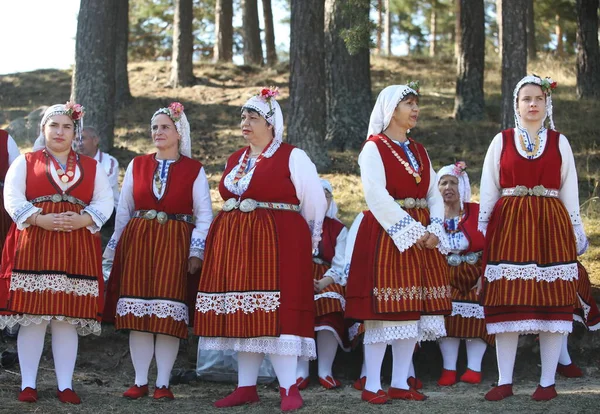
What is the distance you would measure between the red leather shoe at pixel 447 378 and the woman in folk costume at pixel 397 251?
0.85m

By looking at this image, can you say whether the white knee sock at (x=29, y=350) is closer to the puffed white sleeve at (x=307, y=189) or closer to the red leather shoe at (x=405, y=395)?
the puffed white sleeve at (x=307, y=189)

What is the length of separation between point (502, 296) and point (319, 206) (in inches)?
48.6

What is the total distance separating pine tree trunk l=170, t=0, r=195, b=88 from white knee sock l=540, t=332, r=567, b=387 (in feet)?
35.0

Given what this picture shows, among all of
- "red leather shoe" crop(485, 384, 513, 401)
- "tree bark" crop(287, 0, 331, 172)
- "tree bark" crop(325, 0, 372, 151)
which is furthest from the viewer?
"tree bark" crop(325, 0, 372, 151)

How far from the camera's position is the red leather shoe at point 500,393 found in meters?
5.04

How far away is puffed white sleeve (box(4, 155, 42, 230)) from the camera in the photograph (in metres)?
4.94

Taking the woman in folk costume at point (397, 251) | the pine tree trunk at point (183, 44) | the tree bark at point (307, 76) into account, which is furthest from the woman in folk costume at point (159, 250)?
the pine tree trunk at point (183, 44)

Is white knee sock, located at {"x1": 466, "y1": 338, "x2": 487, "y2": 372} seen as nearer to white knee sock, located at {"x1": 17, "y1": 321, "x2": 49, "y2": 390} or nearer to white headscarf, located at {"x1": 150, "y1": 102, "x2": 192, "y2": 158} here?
white headscarf, located at {"x1": 150, "y1": 102, "x2": 192, "y2": 158}

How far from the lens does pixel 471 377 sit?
19.7ft

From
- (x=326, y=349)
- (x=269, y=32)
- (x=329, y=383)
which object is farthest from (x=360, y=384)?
(x=269, y=32)

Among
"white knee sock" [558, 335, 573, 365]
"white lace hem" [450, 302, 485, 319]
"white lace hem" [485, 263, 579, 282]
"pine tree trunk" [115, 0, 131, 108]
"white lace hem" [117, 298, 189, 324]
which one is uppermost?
"pine tree trunk" [115, 0, 131, 108]

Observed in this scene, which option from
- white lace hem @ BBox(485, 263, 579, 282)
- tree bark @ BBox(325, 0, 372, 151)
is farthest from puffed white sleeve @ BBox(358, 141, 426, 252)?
tree bark @ BBox(325, 0, 372, 151)

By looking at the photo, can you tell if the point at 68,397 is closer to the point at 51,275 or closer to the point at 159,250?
the point at 51,275

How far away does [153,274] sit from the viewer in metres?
5.30
